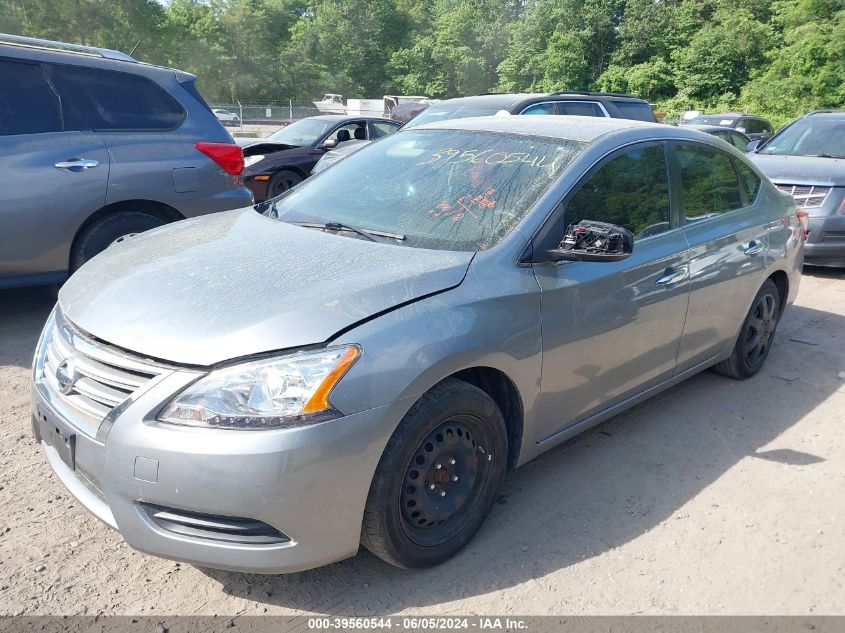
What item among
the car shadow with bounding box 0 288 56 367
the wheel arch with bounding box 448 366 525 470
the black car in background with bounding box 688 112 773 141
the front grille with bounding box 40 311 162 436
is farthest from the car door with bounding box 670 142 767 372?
the black car in background with bounding box 688 112 773 141

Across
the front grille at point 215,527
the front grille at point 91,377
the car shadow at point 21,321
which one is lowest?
the car shadow at point 21,321

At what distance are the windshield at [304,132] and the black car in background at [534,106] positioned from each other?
11.4 ft

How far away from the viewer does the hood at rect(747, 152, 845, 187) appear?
762 centimetres

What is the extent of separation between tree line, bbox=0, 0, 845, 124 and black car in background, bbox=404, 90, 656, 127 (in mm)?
30389

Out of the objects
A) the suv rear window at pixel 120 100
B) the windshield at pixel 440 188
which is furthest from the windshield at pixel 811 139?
the suv rear window at pixel 120 100

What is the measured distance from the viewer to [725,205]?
14.0ft

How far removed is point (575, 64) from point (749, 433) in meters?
54.2

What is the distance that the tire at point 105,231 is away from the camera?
4902mm

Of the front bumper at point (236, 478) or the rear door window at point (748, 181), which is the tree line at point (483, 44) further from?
the front bumper at point (236, 478)

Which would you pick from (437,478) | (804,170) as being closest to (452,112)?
(804,170)

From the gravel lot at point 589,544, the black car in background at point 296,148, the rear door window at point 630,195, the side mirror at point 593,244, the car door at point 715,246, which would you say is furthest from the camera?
the black car in background at point 296,148

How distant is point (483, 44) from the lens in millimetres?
66938

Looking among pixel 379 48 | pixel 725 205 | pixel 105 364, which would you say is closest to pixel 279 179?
pixel 725 205

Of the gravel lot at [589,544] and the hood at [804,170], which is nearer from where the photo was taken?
the gravel lot at [589,544]
